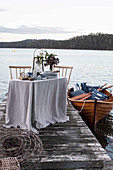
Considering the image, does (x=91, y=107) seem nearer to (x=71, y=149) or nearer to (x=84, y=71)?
(x=71, y=149)

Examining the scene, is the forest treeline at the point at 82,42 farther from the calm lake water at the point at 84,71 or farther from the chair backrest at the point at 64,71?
the chair backrest at the point at 64,71

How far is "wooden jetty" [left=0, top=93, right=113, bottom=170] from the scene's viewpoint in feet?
8.31

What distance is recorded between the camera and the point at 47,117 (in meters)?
3.69

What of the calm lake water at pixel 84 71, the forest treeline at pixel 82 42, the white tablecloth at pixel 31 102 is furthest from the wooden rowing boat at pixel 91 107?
the forest treeline at pixel 82 42

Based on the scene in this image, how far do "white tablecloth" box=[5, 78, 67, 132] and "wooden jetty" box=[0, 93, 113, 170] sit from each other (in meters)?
0.22

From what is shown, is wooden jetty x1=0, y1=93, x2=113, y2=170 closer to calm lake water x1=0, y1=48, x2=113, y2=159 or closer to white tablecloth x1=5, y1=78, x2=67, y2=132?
white tablecloth x1=5, y1=78, x2=67, y2=132

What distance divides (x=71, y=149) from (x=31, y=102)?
3.08ft

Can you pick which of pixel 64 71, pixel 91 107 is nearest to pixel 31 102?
pixel 91 107

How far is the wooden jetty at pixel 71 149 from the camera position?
8.31ft

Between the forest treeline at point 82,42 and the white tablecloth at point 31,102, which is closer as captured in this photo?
the white tablecloth at point 31,102

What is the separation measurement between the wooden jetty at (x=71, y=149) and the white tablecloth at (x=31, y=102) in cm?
22

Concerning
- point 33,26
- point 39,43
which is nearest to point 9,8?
point 39,43

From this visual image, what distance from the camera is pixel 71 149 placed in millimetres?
2871

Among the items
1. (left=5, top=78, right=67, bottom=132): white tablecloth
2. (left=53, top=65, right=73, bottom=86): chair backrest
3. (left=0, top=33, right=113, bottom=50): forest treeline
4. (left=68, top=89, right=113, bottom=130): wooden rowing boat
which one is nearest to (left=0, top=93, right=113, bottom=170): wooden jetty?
(left=5, top=78, right=67, bottom=132): white tablecloth
